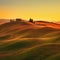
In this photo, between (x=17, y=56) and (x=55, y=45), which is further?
(x=55, y=45)

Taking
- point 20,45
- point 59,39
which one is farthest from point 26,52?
point 59,39

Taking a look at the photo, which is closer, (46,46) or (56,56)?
(56,56)

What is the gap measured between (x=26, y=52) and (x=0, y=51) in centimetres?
764

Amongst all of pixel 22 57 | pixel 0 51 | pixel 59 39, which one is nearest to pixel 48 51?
pixel 22 57

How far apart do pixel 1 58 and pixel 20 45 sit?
1153 centimetres

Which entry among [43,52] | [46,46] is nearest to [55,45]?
[46,46]

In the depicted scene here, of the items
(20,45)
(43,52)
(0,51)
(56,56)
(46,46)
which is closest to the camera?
(56,56)

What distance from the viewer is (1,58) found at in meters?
41.7

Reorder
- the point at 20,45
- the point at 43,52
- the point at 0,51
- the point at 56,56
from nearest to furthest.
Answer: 1. the point at 56,56
2. the point at 43,52
3. the point at 0,51
4. the point at 20,45

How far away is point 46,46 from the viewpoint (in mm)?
45219

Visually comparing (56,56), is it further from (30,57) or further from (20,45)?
(20,45)

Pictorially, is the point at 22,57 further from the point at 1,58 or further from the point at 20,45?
the point at 20,45

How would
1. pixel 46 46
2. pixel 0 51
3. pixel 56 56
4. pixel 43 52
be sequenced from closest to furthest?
pixel 56 56, pixel 43 52, pixel 46 46, pixel 0 51

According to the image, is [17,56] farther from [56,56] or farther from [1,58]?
[56,56]
